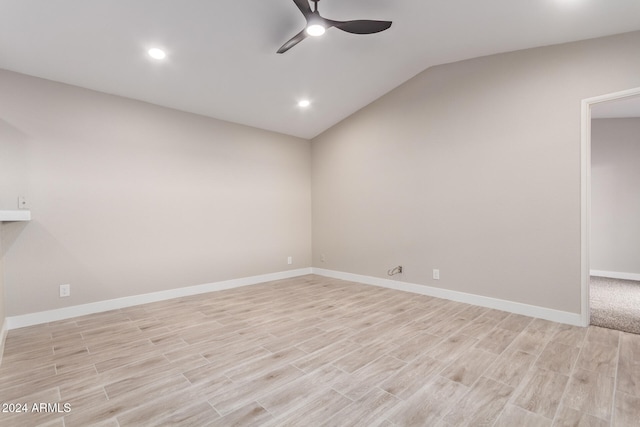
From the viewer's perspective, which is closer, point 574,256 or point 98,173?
point 574,256

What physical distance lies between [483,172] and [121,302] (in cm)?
469

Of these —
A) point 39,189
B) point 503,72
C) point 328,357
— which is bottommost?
point 328,357

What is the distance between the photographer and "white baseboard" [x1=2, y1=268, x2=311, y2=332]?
10.0 ft

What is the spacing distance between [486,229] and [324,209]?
109 inches

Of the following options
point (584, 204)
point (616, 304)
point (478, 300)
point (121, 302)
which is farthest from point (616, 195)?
point (121, 302)

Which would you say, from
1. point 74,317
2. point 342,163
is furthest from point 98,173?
point 342,163

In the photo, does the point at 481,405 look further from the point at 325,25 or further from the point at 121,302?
the point at 121,302

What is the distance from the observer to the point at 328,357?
7.62 ft

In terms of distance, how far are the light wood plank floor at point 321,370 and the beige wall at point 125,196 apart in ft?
2.13

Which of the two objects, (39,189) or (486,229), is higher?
(39,189)

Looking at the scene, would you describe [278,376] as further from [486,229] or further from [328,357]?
[486,229]

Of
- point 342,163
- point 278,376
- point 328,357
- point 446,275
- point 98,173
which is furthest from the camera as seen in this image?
point 342,163

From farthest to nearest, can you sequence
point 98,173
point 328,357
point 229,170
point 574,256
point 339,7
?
point 229,170, point 98,173, point 574,256, point 339,7, point 328,357

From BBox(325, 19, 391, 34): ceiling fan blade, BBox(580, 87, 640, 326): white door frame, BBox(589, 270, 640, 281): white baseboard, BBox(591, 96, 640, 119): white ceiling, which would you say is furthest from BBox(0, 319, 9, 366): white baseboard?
BBox(589, 270, 640, 281): white baseboard
